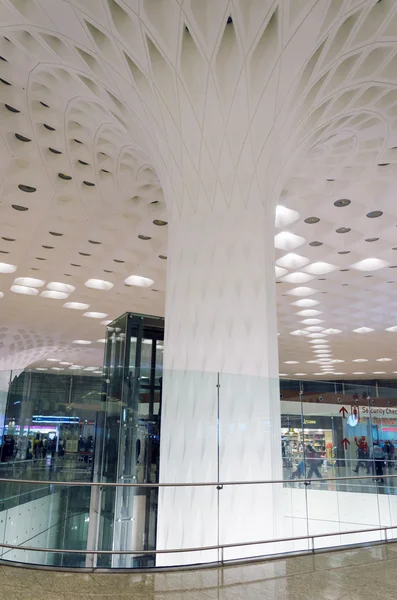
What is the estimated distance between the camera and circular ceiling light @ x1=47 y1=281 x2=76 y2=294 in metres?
20.0

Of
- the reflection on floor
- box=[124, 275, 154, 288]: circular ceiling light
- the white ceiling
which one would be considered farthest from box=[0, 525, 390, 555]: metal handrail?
box=[124, 275, 154, 288]: circular ceiling light

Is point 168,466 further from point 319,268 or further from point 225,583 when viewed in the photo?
point 319,268

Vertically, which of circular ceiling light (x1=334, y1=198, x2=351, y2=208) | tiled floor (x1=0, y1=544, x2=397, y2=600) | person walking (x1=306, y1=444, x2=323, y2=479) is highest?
circular ceiling light (x1=334, y1=198, x2=351, y2=208)

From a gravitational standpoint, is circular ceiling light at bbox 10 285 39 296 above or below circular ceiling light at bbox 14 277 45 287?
below

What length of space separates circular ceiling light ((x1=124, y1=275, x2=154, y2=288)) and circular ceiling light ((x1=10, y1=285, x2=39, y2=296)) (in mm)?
4300

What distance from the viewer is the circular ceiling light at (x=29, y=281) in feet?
64.2

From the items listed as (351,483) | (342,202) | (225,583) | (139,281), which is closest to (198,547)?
(225,583)

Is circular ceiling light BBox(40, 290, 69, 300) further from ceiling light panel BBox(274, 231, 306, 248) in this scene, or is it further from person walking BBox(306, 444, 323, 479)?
person walking BBox(306, 444, 323, 479)

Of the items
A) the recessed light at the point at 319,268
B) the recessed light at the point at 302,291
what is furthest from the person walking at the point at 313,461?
the recessed light at the point at 302,291

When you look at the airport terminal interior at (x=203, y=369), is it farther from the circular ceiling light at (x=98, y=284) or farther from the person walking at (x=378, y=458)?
the circular ceiling light at (x=98, y=284)

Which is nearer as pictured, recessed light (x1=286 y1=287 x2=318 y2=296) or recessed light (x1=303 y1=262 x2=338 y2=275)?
recessed light (x1=303 y1=262 x2=338 y2=275)

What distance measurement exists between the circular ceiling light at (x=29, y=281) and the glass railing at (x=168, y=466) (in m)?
13.2

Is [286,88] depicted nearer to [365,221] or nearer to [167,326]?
[167,326]

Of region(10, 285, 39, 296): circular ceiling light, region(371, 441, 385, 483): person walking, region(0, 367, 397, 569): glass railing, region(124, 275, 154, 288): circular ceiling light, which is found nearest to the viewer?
region(0, 367, 397, 569): glass railing
